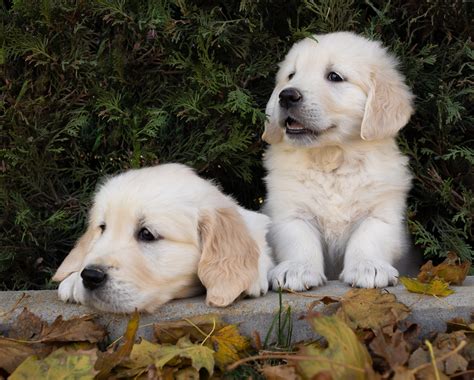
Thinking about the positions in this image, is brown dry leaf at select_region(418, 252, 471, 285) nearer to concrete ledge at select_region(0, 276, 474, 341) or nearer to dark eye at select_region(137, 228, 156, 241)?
concrete ledge at select_region(0, 276, 474, 341)

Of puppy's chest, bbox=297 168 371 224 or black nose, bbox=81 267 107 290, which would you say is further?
puppy's chest, bbox=297 168 371 224

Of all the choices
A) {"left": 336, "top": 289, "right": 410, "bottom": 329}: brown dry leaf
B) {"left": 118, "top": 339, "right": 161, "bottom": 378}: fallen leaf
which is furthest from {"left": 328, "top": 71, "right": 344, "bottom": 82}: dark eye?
{"left": 118, "top": 339, "right": 161, "bottom": 378}: fallen leaf

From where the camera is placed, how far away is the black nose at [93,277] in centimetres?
271

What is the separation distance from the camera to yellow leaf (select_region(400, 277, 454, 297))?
286cm

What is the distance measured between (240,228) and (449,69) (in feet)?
6.59

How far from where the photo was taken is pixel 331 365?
6.52 ft

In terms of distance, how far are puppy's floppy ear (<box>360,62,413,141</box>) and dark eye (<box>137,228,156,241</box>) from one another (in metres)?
1.56

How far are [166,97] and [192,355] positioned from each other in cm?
224

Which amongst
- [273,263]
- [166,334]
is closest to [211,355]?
[166,334]

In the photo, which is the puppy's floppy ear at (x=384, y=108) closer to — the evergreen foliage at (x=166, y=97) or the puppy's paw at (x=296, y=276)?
the evergreen foliage at (x=166, y=97)

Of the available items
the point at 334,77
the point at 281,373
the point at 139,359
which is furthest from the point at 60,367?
the point at 334,77

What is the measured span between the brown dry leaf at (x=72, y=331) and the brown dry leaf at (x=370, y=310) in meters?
1.03

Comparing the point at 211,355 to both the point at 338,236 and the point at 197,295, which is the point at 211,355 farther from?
the point at 338,236

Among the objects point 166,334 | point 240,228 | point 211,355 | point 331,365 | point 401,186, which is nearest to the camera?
point 331,365
